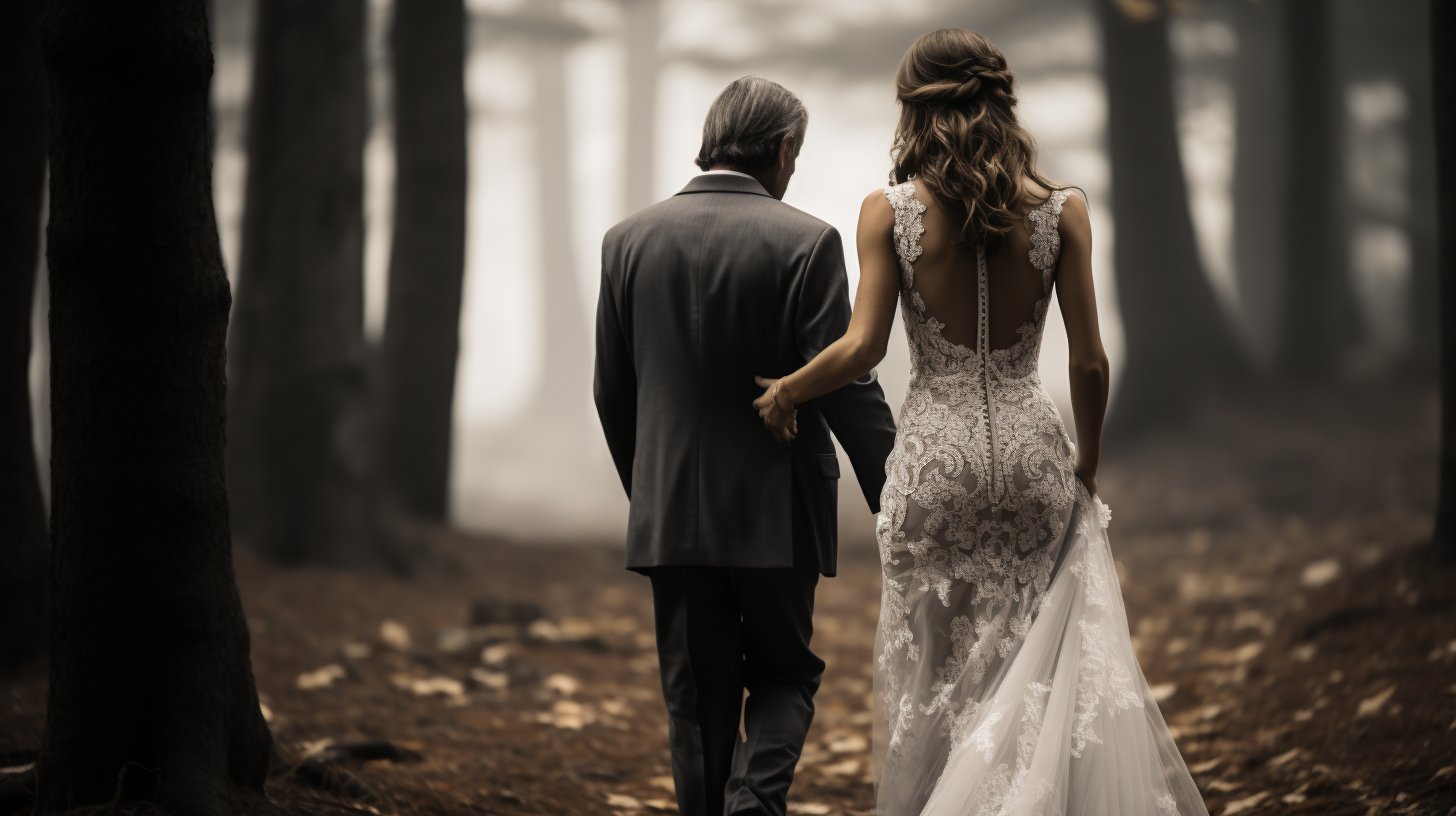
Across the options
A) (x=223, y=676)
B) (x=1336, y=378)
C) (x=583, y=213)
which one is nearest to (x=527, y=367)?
(x=583, y=213)

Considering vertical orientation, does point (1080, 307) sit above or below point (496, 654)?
above

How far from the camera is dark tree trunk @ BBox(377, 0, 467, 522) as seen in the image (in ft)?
31.7

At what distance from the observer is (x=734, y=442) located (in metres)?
3.35

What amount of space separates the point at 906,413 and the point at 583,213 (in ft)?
67.2

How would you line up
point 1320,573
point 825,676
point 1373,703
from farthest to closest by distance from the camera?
point 1320,573
point 825,676
point 1373,703

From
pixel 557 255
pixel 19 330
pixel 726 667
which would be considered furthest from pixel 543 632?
pixel 557 255

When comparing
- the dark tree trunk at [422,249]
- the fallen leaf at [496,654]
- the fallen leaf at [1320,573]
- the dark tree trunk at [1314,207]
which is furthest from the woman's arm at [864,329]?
the dark tree trunk at [1314,207]

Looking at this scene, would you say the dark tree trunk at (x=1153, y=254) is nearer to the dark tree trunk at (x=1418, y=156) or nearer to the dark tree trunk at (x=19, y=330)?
the dark tree trunk at (x=1418, y=156)

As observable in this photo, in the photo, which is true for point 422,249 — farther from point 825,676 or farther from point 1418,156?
point 1418,156

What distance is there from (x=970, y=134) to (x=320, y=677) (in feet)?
13.9

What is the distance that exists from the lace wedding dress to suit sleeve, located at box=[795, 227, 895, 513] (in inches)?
4.4

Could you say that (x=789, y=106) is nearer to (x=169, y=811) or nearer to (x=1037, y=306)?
(x=1037, y=306)

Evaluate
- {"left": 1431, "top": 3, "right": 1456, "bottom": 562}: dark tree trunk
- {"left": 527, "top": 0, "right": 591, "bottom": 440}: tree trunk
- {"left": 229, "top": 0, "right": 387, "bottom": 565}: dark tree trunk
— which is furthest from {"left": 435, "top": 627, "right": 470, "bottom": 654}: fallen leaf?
{"left": 527, "top": 0, "right": 591, "bottom": 440}: tree trunk

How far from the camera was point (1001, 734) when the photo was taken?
3.05 meters
